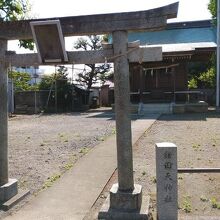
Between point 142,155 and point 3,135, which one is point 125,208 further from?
point 142,155

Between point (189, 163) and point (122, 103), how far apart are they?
11.7 ft

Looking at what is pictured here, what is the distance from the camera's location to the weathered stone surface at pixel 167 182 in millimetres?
5152

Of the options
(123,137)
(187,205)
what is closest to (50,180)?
(123,137)

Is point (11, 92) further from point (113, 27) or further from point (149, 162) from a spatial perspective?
point (113, 27)

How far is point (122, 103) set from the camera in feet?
17.7

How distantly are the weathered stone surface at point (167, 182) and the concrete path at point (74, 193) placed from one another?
1091mm

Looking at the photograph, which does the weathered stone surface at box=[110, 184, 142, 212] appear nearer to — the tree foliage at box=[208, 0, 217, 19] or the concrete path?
the concrete path

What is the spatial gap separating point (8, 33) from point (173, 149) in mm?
2902

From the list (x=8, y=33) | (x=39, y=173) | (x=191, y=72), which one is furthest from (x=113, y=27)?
(x=191, y=72)

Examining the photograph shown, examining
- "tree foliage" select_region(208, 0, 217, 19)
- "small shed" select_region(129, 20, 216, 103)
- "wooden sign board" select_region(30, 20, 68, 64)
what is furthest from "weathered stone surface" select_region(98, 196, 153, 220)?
"tree foliage" select_region(208, 0, 217, 19)

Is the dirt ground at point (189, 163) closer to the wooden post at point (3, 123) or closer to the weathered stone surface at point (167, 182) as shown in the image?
the weathered stone surface at point (167, 182)

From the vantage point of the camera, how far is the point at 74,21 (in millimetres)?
5621

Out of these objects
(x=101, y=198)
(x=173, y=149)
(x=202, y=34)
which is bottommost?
A: (x=101, y=198)

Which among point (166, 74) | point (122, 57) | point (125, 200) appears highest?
point (166, 74)
